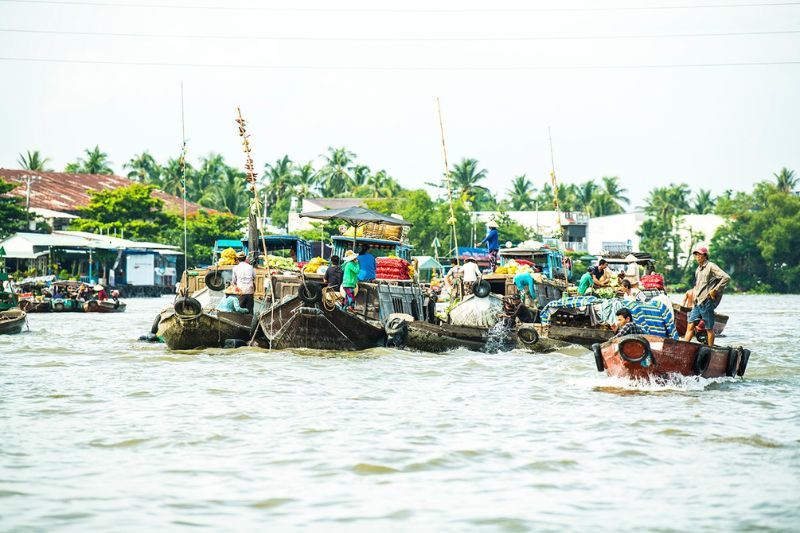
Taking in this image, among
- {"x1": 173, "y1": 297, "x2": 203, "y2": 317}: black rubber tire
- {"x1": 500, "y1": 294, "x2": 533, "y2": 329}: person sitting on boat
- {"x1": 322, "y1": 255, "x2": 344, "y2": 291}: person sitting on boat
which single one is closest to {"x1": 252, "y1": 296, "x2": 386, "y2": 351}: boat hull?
{"x1": 322, "y1": 255, "x2": 344, "y2": 291}: person sitting on boat

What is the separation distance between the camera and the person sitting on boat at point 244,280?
18.4 metres

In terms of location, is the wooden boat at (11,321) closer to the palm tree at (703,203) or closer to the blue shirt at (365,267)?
the blue shirt at (365,267)

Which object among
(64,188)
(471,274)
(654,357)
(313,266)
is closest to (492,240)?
(471,274)

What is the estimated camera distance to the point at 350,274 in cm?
1892

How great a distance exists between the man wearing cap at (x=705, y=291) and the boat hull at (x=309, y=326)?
6.33 m

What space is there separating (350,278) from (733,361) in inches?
294

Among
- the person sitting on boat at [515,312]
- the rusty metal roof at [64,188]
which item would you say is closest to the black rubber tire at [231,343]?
the person sitting on boat at [515,312]

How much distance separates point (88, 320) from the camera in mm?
36406

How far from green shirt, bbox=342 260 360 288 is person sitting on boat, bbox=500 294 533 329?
3.23m

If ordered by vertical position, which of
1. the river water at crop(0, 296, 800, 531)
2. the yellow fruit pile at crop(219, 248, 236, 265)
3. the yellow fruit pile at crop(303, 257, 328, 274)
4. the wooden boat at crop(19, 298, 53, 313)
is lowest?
the river water at crop(0, 296, 800, 531)

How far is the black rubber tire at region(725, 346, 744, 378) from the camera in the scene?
46.3ft

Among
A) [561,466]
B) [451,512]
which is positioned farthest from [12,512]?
[561,466]

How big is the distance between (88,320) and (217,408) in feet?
86.3

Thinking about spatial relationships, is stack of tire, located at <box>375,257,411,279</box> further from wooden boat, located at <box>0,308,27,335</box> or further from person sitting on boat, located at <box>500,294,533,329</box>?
wooden boat, located at <box>0,308,27,335</box>
